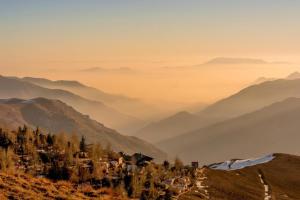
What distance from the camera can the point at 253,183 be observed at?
5079 inches

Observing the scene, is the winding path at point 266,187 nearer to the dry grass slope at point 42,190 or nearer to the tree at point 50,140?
Answer: the dry grass slope at point 42,190

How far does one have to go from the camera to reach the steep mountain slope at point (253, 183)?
344 feet

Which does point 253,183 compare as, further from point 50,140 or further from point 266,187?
point 50,140

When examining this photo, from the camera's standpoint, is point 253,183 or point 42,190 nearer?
point 42,190

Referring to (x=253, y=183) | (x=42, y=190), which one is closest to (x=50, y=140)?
(x=42, y=190)

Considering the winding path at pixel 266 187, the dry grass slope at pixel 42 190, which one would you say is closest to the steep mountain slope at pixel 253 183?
the winding path at pixel 266 187

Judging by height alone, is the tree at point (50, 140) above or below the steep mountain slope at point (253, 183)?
above

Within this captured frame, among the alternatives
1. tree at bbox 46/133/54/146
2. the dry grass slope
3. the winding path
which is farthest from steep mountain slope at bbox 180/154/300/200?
tree at bbox 46/133/54/146

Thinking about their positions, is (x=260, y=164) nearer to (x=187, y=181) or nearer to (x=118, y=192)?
(x=187, y=181)

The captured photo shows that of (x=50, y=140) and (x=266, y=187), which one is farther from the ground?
(x=50, y=140)

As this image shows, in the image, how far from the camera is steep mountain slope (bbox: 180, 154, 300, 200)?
104731 mm

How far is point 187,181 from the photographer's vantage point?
107 metres

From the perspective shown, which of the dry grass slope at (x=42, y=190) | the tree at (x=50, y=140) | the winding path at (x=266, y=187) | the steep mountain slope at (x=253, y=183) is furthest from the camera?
the tree at (x=50, y=140)

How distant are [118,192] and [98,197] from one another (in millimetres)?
11414
